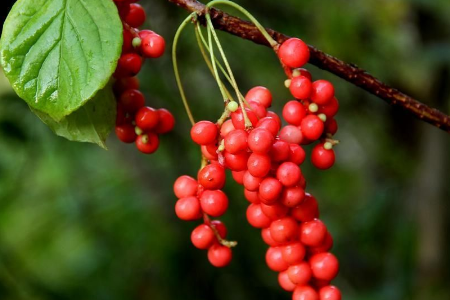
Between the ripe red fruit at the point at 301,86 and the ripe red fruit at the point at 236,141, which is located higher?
the ripe red fruit at the point at 301,86

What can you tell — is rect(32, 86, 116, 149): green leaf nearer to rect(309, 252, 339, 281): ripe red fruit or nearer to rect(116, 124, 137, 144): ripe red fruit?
rect(116, 124, 137, 144): ripe red fruit

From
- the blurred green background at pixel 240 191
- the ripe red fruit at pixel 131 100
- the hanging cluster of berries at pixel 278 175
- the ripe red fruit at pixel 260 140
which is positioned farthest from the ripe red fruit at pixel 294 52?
the blurred green background at pixel 240 191

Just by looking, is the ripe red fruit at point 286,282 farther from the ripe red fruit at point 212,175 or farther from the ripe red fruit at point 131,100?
the ripe red fruit at point 131,100

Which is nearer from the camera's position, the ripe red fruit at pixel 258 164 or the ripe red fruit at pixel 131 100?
the ripe red fruit at pixel 258 164

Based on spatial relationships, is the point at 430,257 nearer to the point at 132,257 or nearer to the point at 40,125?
the point at 132,257

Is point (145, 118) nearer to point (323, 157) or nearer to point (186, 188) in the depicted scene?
point (186, 188)

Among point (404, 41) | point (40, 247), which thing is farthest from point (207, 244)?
point (40, 247)

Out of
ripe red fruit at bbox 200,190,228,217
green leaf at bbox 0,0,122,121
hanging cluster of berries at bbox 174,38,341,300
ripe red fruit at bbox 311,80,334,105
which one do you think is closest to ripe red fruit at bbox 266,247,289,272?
hanging cluster of berries at bbox 174,38,341,300
